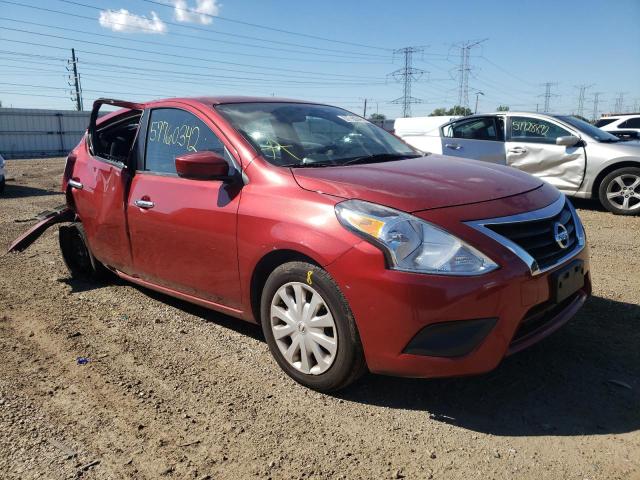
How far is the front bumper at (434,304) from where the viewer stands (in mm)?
2414

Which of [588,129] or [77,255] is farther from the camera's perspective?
[588,129]

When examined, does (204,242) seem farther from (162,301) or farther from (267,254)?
(162,301)

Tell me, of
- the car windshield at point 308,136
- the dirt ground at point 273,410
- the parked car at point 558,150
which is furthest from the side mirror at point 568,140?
the car windshield at point 308,136

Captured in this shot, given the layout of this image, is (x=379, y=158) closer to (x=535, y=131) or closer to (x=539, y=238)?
(x=539, y=238)

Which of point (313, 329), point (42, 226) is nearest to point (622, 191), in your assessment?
point (313, 329)

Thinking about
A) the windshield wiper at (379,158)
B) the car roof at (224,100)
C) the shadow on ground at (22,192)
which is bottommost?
the shadow on ground at (22,192)

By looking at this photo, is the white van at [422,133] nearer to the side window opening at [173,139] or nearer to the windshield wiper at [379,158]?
the windshield wiper at [379,158]

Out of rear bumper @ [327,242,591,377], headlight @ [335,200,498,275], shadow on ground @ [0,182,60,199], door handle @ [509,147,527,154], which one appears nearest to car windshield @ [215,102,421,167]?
headlight @ [335,200,498,275]

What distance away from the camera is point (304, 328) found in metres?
2.86

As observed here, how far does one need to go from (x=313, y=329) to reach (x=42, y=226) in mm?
3525

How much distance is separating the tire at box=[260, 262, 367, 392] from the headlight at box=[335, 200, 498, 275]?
1.11 ft

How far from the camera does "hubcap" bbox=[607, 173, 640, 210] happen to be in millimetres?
7676

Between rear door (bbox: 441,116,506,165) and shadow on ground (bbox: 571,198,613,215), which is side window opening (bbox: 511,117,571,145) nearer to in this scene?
rear door (bbox: 441,116,506,165)

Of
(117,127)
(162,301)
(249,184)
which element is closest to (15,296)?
(162,301)
